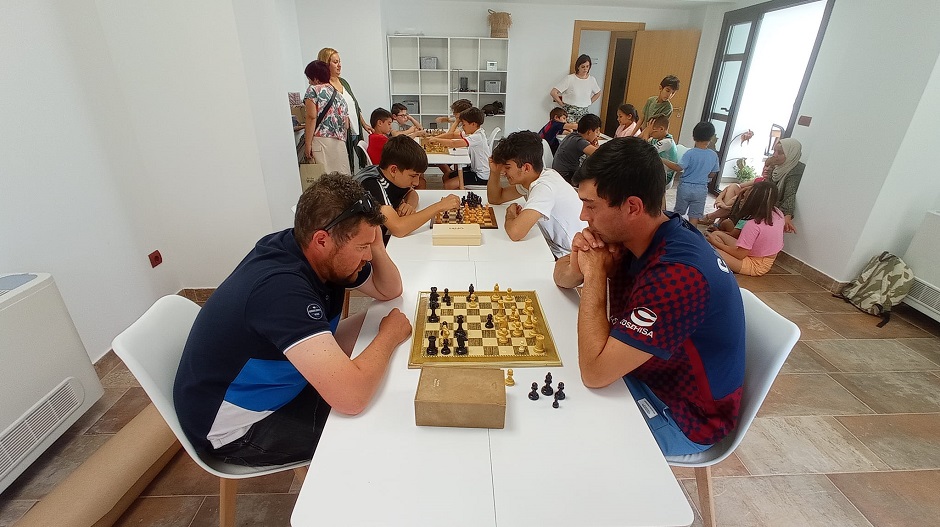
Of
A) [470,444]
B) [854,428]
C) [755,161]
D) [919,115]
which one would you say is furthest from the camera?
[755,161]

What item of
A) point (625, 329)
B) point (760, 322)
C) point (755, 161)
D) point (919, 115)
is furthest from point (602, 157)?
point (755, 161)

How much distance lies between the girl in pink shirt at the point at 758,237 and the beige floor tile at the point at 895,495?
5.71ft

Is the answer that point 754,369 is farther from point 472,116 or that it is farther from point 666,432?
point 472,116

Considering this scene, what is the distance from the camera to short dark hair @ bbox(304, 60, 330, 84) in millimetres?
3709

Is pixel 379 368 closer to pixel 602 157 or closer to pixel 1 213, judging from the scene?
pixel 602 157

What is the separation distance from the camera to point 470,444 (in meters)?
0.98

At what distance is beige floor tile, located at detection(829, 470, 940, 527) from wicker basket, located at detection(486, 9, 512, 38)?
21.1 feet

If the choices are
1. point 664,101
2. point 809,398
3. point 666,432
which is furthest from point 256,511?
point 664,101

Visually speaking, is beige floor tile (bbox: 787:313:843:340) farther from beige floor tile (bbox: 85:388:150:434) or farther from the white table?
beige floor tile (bbox: 85:388:150:434)

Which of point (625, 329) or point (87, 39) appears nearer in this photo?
point (625, 329)

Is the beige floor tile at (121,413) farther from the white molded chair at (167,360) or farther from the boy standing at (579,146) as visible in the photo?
the boy standing at (579,146)

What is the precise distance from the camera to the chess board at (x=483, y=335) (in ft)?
4.07

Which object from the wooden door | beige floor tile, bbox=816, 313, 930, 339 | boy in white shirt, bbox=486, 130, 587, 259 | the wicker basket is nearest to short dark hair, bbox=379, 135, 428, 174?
boy in white shirt, bbox=486, 130, 587, 259

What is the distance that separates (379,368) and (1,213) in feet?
6.21
